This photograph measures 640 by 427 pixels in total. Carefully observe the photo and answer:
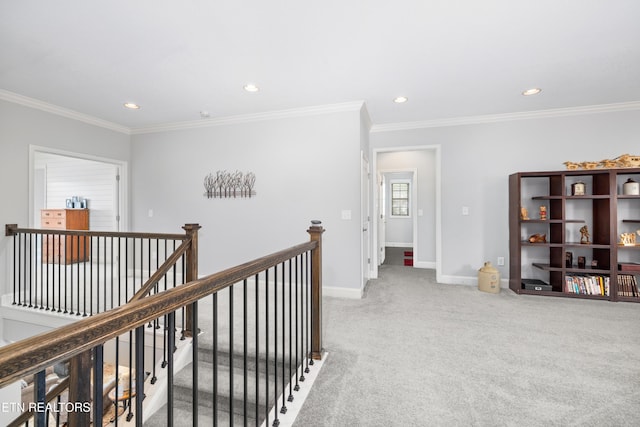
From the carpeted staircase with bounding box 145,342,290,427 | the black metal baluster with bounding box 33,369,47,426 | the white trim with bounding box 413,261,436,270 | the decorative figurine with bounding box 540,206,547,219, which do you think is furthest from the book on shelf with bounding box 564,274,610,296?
the black metal baluster with bounding box 33,369,47,426

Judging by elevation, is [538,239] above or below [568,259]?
above

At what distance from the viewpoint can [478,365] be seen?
2.09 meters

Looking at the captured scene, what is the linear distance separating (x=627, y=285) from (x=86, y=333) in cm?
509

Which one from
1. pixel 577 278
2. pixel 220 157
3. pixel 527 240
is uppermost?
pixel 220 157

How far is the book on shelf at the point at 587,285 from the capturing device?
354cm

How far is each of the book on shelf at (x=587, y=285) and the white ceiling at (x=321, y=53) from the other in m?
2.17

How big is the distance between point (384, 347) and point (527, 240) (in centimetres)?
287

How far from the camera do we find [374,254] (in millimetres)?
4855

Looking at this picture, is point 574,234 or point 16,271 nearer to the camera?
point 16,271

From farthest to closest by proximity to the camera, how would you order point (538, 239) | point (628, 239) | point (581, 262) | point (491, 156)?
1. point (491, 156)
2. point (538, 239)
3. point (581, 262)
4. point (628, 239)

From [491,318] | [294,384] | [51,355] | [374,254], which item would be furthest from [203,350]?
[374,254]

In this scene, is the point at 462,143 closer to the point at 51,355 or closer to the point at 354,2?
the point at 354,2

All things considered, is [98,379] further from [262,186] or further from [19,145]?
[19,145]

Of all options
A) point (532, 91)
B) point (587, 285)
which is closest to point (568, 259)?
point (587, 285)
